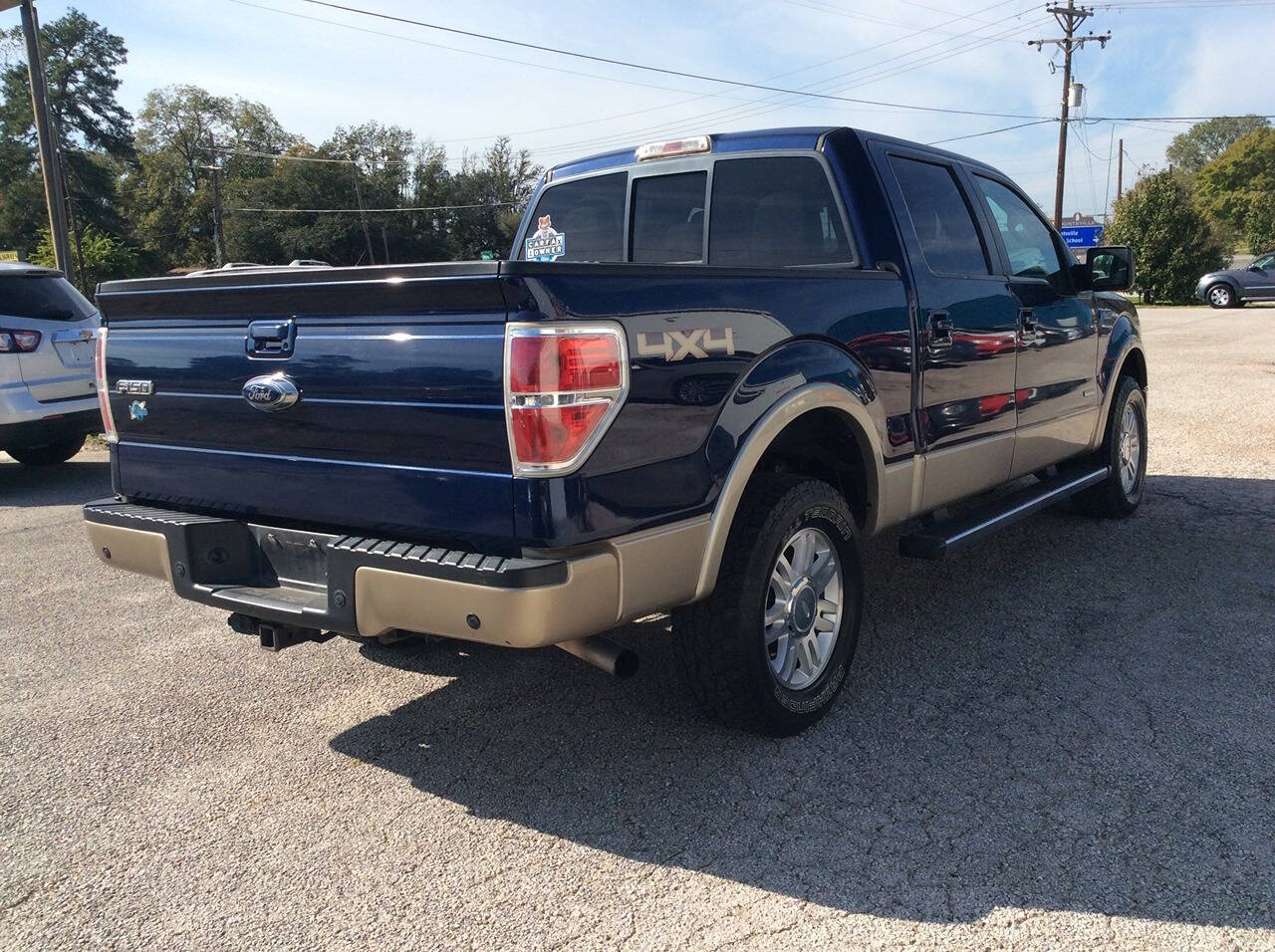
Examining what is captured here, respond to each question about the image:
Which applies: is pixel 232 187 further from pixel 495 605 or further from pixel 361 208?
pixel 495 605

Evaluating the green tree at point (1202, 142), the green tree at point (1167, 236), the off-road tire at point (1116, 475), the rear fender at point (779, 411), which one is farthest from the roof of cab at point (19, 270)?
the green tree at point (1202, 142)

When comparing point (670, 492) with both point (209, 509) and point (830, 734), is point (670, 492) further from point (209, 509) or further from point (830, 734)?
point (209, 509)

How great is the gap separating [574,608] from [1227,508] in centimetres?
546

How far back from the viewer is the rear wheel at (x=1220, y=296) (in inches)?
1217

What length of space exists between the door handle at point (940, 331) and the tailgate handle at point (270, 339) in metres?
2.42

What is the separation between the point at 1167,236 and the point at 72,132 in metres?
70.7

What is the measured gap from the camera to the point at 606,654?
2.88 metres

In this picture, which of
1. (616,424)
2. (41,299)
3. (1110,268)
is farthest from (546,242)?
(41,299)

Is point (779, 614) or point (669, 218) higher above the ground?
point (669, 218)

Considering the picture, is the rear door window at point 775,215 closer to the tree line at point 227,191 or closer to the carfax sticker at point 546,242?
the carfax sticker at point 546,242

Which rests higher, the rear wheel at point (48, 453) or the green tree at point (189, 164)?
the green tree at point (189, 164)

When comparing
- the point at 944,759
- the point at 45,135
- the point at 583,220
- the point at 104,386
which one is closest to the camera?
the point at 944,759

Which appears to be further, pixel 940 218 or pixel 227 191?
pixel 227 191

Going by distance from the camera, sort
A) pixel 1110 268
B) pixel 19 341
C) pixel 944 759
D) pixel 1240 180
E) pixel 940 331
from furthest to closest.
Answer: pixel 1240 180 → pixel 19 341 → pixel 1110 268 → pixel 940 331 → pixel 944 759
